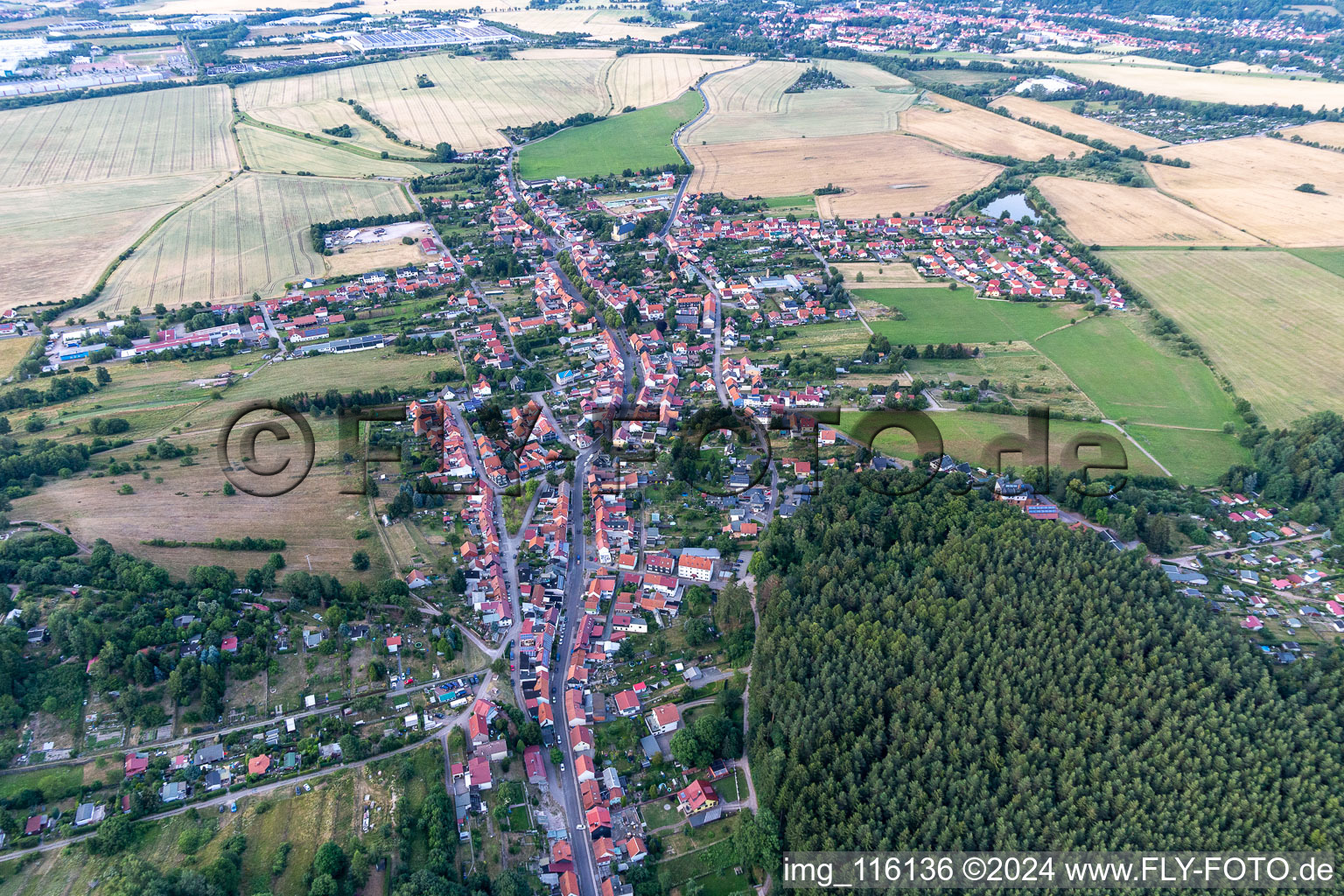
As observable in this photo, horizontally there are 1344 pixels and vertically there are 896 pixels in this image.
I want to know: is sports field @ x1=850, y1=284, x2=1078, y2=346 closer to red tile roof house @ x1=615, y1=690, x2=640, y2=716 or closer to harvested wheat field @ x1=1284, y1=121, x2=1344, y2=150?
red tile roof house @ x1=615, y1=690, x2=640, y2=716

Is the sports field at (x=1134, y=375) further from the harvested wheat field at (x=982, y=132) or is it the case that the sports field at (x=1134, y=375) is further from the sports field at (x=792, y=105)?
the sports field at (x=792, y=105)

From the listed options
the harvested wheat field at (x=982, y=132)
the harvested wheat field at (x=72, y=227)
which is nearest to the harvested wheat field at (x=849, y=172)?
the harvested wheat field at (x=982, y=132)

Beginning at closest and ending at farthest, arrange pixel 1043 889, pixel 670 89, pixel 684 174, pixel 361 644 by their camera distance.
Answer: pixel 1043 889, pixel 361 644, pixel 684 174, pixel 670 89

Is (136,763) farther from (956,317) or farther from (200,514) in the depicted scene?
(956,317)

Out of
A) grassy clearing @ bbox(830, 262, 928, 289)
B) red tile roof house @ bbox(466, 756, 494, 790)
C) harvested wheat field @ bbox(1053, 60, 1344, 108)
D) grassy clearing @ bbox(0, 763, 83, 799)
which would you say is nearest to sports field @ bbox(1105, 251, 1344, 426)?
grassy clearing @ bbox(830, 262, 928, 289)

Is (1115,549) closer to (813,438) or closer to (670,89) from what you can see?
(813,438)

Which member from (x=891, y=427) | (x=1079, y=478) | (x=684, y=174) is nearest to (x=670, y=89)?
(x=684, y=174)
